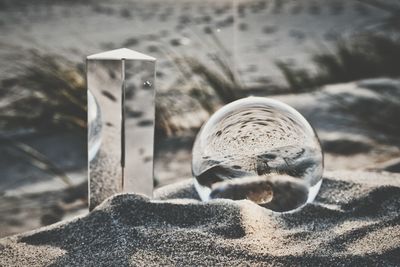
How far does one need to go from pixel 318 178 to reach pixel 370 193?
0.25 meters

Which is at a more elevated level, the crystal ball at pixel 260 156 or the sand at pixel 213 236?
the crystal ball at pixel 260 156

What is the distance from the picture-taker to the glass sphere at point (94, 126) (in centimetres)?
167

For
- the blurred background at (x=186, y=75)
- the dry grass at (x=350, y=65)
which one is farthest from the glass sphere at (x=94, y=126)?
the dry grass at (x=350, y=65)

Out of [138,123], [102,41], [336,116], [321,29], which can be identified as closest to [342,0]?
[321,29]

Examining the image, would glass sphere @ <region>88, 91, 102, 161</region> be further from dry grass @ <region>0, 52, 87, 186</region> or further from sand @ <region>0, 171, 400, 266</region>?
dry grass @ <region>0, 52, 87, 186</region>

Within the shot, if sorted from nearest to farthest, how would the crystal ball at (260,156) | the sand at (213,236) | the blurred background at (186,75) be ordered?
the sand at (213,236) → the crystal ball at (260,156) → the blurred background at (186,75)

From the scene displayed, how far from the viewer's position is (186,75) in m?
2.97

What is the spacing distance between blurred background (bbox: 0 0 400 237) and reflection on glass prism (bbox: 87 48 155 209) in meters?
0.50

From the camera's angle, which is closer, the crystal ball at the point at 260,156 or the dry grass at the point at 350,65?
the crystal ball at the point at 260,156

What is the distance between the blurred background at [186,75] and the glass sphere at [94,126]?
53cm

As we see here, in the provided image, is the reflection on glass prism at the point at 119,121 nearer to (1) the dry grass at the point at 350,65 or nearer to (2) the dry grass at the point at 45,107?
(2) the dry grass at the point at 45,107

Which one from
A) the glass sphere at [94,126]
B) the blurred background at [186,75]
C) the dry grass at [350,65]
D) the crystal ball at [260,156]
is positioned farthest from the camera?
the dry grass at [350,65]

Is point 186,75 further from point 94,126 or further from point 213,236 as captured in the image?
point 213,236

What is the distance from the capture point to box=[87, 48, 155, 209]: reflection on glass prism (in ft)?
5.36
